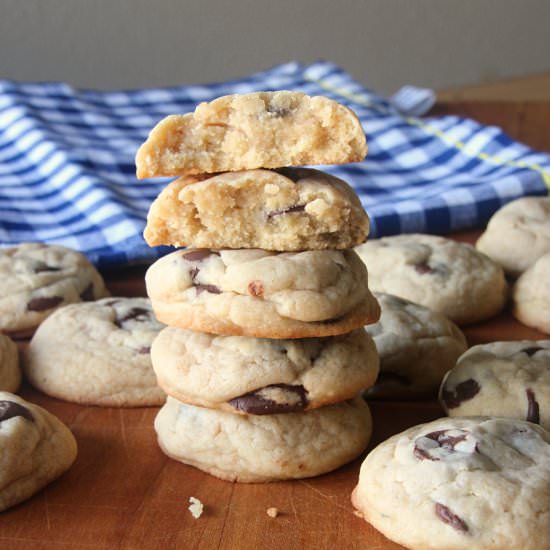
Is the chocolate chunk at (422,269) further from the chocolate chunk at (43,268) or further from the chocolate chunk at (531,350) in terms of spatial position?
the chocolate chunk at (43,268)

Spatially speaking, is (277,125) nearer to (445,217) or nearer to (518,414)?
(518,414)

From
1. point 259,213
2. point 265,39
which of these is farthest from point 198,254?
point 265,39

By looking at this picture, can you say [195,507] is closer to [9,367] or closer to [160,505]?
[160,505]

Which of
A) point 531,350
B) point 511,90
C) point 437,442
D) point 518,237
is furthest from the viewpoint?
point 511,90

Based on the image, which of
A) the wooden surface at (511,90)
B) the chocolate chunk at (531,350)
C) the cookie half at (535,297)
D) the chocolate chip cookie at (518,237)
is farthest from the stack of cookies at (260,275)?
the wooden surface at (511,90)

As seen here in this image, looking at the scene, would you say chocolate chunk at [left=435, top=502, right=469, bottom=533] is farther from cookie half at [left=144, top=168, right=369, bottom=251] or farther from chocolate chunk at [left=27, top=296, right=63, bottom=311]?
chocolate chunk at [left=27, top=296, right=63, bottom=311]

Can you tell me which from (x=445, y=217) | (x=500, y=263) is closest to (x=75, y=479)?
(x=500, y=263)
